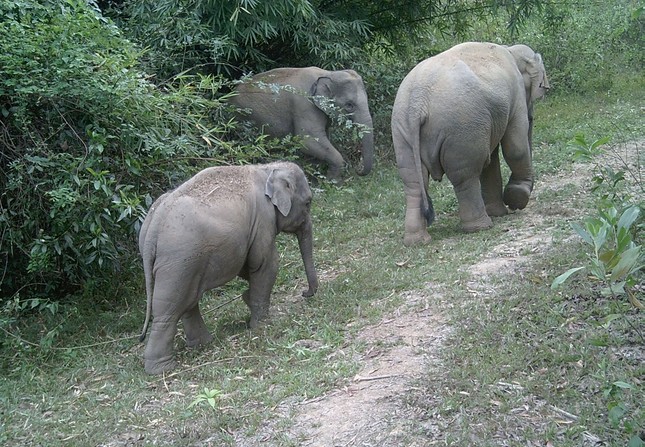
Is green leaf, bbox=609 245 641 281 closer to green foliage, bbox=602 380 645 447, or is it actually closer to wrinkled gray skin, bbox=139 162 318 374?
green foliage, bbox=602 380 645 447

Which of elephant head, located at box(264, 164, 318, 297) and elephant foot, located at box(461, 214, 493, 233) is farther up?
elephant head, located at box(264, 164, 318, 297)

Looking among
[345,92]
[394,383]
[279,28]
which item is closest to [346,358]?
[394,383]

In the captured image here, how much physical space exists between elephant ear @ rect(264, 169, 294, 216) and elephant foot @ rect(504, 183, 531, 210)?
2869 millimetres

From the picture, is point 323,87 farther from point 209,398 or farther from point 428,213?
point 209,398

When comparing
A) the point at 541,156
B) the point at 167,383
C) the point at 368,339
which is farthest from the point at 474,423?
the point at 541,156

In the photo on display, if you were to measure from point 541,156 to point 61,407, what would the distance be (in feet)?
24.0

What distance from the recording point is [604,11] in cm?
1738

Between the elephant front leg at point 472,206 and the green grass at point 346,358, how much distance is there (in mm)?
140

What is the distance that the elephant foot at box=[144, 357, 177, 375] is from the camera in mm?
6102

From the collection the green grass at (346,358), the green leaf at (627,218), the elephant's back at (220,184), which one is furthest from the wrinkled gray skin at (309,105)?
the green leaf at (627,218)

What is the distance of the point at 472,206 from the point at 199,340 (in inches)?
117

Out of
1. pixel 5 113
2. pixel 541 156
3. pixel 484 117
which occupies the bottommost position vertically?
pixel 541 156

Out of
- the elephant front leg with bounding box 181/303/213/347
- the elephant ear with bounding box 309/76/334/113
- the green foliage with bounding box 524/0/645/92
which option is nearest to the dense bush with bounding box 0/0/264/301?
the elephant front leg with bounding box 181/303/213/347

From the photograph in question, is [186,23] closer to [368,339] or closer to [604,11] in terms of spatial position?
[368,339]
